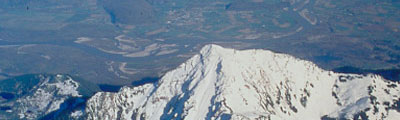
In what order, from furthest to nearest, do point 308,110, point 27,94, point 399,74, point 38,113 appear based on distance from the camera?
point 27,94 → point 38,113 → point 399,74 → point 308,110

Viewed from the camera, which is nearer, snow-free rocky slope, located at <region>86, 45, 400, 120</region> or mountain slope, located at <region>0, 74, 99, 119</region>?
snow-free rocky slope, located at <region>86, 45, 400, 120</region>

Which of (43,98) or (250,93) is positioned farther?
(43,98)

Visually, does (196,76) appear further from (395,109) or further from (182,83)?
(395,109)

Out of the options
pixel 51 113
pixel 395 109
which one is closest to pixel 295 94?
pixel 395 109

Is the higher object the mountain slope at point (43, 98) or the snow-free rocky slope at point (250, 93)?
the snow-free rocky slope at point (250, 93)

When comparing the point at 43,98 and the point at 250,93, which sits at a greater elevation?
the point at 250,93

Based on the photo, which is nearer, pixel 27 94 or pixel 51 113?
pixel 51 113

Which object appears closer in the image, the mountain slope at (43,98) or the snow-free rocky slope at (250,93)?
the snow-free rocky slope at (250,93)

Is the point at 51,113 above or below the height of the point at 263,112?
below
